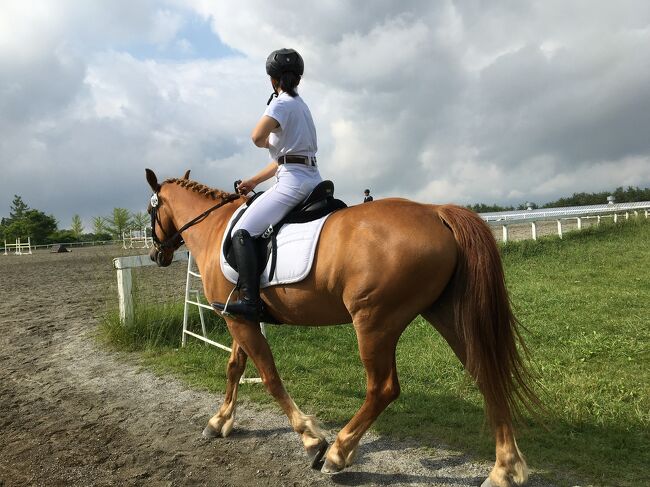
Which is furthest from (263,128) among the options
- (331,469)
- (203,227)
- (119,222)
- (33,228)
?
(33,228)

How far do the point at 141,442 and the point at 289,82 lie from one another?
131 inches

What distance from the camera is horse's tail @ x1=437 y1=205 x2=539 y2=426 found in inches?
130

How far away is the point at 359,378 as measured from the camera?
591 centimetres

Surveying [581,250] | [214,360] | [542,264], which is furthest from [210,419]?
[581,250]

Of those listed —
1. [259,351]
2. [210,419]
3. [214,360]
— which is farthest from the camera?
[214,360]

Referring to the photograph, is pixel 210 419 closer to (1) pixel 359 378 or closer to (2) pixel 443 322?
(1) pixel 359 378

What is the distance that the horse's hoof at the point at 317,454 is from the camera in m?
3.73

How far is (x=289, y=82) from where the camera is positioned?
4.08m

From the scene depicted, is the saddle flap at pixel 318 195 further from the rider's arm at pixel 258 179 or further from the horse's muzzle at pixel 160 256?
the horse's muzzle at pixel 160 256

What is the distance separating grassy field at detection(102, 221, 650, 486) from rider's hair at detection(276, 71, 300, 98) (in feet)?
8.49

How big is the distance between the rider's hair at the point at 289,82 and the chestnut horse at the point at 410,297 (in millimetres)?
1126

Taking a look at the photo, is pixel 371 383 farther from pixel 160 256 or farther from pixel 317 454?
pixel 160 256

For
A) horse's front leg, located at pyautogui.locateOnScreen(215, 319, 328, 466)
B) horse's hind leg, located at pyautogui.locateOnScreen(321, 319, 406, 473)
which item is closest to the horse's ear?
horse's front leg, located at pyautogui.locateOnScreen(215, 319, 328, 466)

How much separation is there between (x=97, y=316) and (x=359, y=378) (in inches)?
248
